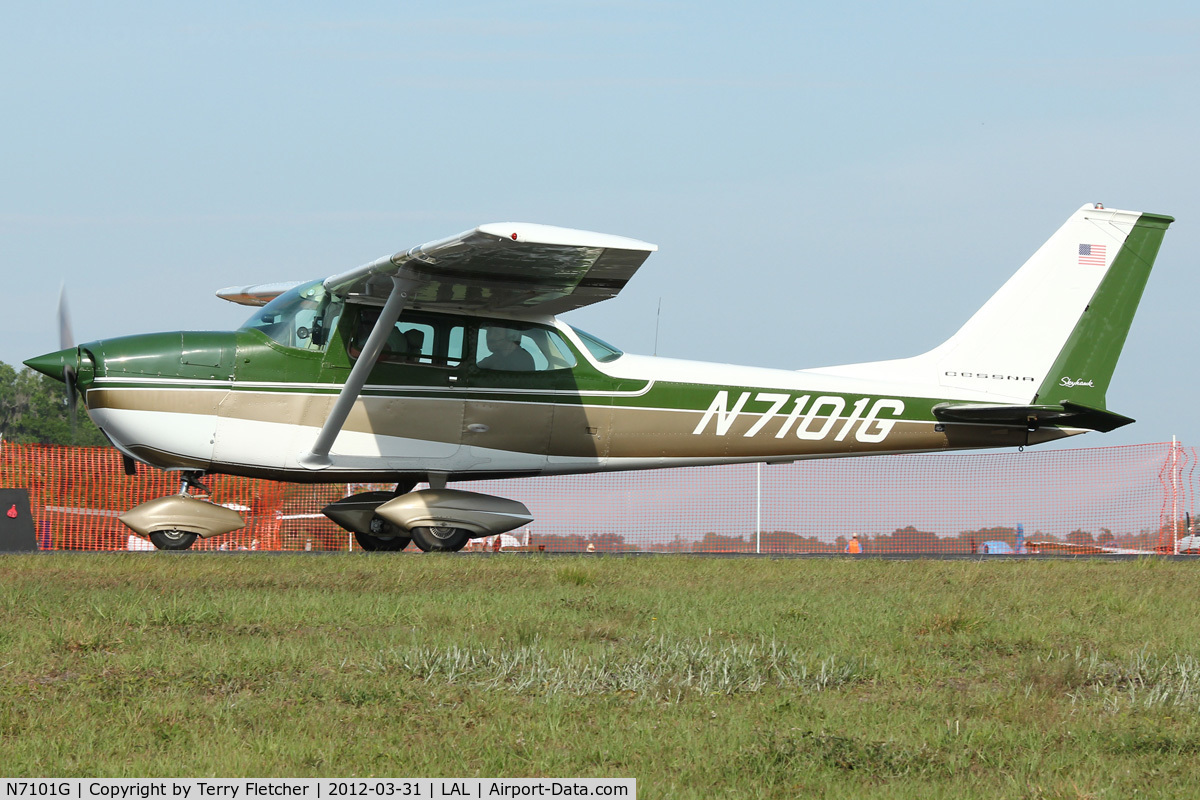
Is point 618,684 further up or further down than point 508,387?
further down

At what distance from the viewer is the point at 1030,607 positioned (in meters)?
7.66

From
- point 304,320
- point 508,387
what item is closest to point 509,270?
point 508,387

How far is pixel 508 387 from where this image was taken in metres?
12.4

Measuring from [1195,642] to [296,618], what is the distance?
5018mm

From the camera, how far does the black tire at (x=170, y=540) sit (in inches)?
458

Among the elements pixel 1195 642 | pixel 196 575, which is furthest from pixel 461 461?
pixel 1195 642

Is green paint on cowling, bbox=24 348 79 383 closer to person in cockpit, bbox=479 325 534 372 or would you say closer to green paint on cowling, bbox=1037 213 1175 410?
person in cockpit, bbox=479 325 534 372

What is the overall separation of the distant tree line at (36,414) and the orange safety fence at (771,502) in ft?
121

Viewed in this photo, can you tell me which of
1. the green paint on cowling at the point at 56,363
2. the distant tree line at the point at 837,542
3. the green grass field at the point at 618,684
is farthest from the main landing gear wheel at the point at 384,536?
the distant tree line at the point at 837,542

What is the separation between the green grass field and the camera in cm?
400

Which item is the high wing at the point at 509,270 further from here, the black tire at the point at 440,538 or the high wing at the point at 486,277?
the black tire at the point at 440,538
